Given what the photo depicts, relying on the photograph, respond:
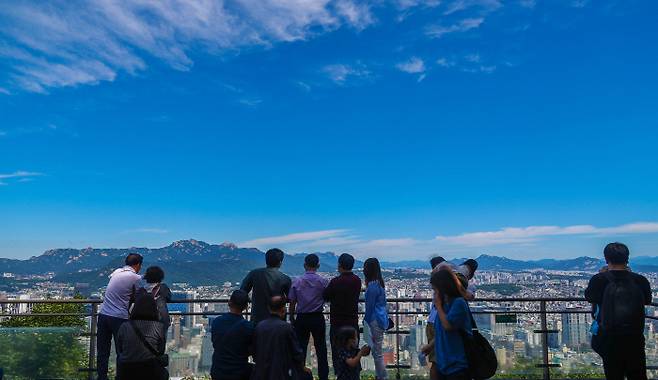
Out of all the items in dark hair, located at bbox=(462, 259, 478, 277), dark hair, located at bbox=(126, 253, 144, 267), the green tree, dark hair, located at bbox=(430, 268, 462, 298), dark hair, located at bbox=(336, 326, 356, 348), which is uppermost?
dark hair, located at bbox=(126, 253, 144, 267)

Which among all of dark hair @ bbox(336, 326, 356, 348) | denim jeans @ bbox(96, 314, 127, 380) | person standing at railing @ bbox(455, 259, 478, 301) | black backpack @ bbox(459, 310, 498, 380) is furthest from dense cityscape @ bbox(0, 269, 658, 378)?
black backpack @ bbox(459, 310, 498, 380)

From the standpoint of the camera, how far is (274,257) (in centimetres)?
654

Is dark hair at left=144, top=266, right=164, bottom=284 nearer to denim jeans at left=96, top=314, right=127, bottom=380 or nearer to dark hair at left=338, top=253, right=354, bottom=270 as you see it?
denim jeans at left=96, top=314, right=127, bottom=380

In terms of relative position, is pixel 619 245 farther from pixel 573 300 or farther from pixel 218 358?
pixel 218 358

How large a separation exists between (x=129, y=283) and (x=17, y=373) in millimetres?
2648


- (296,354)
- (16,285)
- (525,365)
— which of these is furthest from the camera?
(16,285)

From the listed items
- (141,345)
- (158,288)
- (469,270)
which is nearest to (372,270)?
(469,270)

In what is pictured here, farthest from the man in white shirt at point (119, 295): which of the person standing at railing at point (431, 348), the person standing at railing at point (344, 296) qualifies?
the person standing at railing at point (431, 348)

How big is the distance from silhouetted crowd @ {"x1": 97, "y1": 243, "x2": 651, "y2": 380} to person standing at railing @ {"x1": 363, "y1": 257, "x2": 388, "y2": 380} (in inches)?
0.5

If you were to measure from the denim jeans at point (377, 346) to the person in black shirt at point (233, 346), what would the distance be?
7.51 feet

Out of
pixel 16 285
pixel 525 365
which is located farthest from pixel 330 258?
pixel 525 365

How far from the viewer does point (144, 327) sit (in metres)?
5.30

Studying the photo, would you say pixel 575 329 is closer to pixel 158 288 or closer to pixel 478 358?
pixel 478 358

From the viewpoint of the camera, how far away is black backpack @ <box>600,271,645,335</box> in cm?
543
